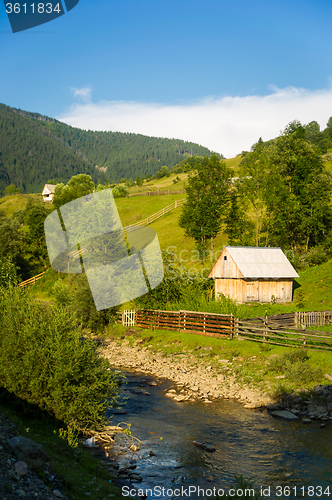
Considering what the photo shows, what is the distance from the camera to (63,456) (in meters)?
8.31

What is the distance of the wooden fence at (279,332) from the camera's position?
17047 mm

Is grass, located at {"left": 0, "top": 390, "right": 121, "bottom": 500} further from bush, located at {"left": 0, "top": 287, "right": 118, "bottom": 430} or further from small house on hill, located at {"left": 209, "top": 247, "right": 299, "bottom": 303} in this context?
small house on hill, located at {"left": 209, "top": 247, "right": 299, "bottom": 303}

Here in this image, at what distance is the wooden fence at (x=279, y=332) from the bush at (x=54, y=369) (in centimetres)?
1083

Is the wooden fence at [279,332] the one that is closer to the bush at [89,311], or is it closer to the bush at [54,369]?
the bush at [54,369]

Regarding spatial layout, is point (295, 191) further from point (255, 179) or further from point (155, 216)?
point (155, 216)

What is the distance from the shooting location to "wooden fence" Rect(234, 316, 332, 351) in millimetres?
17047

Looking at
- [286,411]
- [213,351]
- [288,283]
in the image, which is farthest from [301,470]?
[288,283]

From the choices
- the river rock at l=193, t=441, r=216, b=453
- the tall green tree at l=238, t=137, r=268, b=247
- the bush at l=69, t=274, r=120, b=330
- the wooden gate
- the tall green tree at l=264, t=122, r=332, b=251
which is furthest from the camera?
the tall green tree at l=264, t=122, r=332, b=251

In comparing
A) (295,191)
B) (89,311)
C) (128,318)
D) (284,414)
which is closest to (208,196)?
(295,191)

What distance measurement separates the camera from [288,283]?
95.7 ft

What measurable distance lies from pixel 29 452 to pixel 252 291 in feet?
78.4

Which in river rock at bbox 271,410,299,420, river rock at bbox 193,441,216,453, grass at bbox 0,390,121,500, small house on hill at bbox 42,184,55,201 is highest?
small house on hill at bbox 42,184,55,201

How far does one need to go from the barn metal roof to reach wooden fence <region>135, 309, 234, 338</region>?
650 centimetres

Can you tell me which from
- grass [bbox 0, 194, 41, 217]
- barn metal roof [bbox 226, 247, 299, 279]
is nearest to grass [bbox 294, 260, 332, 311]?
barn metal roof [bbox 226, 247, 299, 279]
